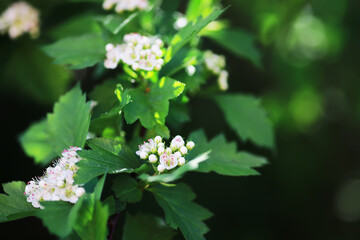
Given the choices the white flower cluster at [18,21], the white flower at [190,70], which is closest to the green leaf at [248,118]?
the white flower at [190,70]

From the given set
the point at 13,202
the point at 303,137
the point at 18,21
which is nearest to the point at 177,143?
the point at 13,202

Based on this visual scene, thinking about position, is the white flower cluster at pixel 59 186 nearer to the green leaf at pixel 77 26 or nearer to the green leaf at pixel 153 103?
the green leaf at pixel 153 103

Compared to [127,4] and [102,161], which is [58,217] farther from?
[127,4]

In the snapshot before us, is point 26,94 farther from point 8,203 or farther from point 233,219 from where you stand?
point 233,219

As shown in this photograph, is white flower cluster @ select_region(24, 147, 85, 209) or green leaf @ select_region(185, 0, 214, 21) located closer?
white flower cluster @ select_region(24, 147, 85, 209)

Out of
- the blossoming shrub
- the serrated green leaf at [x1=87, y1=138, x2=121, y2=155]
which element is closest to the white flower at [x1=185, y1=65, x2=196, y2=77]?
the blossoming shrub

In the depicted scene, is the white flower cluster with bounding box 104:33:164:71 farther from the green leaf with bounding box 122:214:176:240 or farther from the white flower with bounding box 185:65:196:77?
the green leaf with bounding box 122:214:176:240
